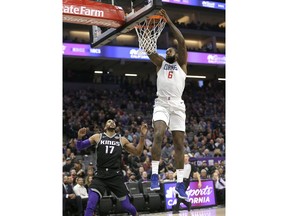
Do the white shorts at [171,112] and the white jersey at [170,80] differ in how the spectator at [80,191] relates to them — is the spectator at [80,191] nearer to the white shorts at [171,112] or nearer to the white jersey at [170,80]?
the white shorts at [171,112]

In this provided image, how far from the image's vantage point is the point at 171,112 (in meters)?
5.65

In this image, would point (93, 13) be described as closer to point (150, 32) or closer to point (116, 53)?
point (150, 32)

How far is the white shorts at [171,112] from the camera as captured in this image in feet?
18.3

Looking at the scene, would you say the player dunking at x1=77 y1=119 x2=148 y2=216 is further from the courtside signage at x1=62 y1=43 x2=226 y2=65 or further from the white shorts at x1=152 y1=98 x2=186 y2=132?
the courtside signage at x1=62 y1=43 x2=226 y2=65

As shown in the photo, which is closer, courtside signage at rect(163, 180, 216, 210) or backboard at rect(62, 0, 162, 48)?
backboard at rect(62, 0, 162, 48)

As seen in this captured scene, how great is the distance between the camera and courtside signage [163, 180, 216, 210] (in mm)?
11000

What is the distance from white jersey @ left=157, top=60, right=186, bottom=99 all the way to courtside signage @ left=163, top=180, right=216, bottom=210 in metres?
5.74

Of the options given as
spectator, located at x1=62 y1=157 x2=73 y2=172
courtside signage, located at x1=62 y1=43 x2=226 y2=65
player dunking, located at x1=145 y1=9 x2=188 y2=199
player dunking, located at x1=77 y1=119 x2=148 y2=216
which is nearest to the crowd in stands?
spectator, located at x1=62 y1=157 x2=73 y2=172

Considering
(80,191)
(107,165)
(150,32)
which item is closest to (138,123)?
(80,191)

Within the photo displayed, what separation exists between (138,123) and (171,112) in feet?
43.4
